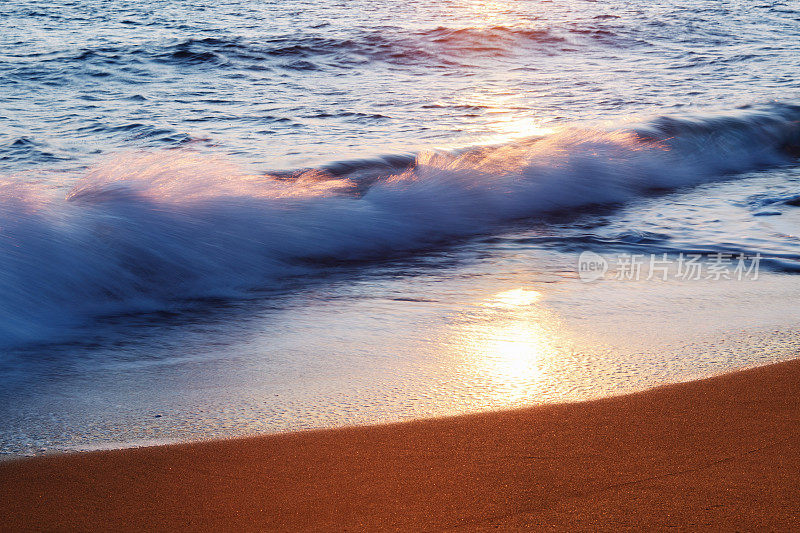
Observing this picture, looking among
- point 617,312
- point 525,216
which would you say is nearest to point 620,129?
point 525,216

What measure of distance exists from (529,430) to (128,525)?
1.00m

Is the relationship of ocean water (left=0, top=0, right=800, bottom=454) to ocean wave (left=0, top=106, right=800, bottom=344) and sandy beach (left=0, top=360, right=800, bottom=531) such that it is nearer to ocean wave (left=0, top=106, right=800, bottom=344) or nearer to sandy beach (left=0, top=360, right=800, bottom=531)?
ocean wave (left=0, top=106, right=800, bottom=344)

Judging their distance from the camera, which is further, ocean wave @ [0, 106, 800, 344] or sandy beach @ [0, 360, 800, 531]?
ocean wave @ [0, 106, 800, 344]

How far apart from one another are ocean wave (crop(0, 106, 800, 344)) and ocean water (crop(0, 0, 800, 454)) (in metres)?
0.02

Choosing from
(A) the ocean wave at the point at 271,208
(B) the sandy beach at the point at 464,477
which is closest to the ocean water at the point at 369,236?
(A) the ocean wave at the point at 271,208

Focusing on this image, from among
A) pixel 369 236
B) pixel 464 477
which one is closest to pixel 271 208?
pixel 369 236

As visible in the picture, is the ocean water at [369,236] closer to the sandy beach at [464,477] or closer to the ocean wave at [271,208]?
the ocean wave at [271,208]

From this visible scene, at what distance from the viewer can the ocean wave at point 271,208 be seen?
3.69 m

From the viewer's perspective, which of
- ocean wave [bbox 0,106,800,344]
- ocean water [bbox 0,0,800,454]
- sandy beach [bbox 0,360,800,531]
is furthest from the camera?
ocean wave [bbox 0,106,800,344]

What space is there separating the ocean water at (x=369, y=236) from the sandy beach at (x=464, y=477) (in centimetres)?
14

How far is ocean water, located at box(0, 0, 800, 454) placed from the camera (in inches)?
95.5

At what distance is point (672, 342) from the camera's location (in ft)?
8.78

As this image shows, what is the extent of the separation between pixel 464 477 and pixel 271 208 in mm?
3214

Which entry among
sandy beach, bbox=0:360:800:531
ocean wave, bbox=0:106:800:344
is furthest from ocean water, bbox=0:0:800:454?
sandy beach, bbox=0:360:800:531
